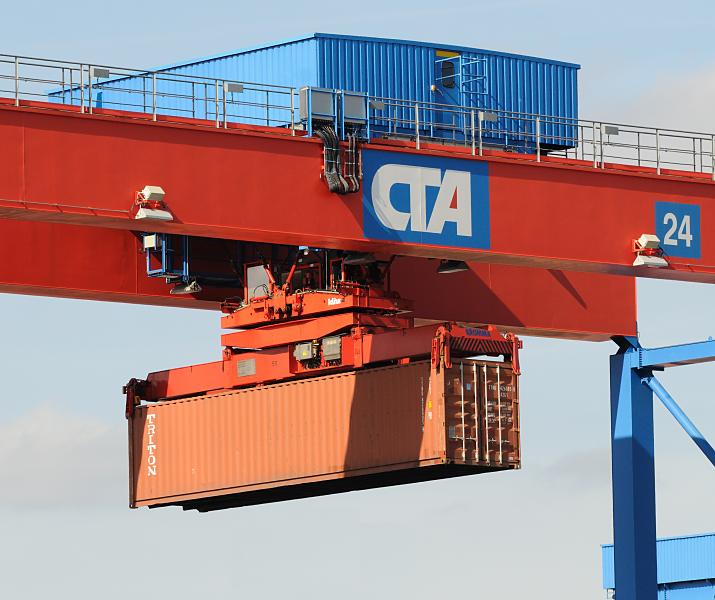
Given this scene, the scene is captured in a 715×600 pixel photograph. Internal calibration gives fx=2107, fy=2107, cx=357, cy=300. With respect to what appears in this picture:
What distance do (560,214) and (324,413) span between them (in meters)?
7.78

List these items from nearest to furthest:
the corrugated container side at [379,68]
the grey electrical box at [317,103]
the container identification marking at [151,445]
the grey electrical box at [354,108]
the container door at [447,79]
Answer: the grey electrical box at [317,103]
the grey electrical box at [354,108]
the corrugated container side at [379,68]
the container door at [447,79]
the container identification marking at [151,445]

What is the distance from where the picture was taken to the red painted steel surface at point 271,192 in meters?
32.5

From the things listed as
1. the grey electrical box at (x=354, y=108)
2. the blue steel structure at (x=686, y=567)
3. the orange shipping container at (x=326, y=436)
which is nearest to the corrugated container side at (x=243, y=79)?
the grey electrical box at (x=354, y=108)

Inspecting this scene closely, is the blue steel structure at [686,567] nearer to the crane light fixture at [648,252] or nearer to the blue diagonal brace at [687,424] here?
the blue diagonal brace at [687,424]

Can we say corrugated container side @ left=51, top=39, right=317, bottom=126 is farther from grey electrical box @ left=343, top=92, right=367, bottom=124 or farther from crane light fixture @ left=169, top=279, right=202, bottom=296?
crane light fixture @ left=169, top=279, right=202, bottom=296

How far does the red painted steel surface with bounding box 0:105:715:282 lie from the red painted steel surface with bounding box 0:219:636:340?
7250 mm

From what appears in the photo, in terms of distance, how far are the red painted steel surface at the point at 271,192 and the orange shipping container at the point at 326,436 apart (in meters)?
3.80

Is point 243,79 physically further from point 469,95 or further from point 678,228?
point 678,228

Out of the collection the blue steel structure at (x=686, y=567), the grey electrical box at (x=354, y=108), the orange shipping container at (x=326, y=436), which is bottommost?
the blue steel structure at (x=686, y=567)

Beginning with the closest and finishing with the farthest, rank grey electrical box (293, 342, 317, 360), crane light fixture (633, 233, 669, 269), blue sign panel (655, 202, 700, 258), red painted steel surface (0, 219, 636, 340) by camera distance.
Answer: crane light fixture (633, 233, 669, 269)
blue sign panel (655, 202, 700, 258)
red painted steel surface (0, 219, 636, 340)
grey electrical box (293, 342, 317, 360)

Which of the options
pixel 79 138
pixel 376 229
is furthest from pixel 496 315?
pixel 79 138

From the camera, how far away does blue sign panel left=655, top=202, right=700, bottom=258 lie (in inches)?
1515

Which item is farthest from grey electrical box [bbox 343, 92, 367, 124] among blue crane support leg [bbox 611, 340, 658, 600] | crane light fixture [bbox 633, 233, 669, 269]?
blue crane support leg [bbox 611, 340, 658, 600]

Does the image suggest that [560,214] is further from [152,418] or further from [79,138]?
[152,418]
